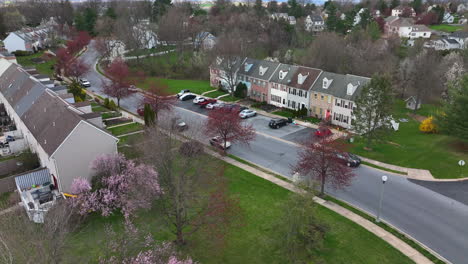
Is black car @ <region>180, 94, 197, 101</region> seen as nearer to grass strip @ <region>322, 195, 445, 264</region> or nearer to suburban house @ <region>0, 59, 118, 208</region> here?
suburban house @ <region>0, 59, 118, 208</region>

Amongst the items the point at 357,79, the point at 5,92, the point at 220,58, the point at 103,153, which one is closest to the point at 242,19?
the point at 220,58

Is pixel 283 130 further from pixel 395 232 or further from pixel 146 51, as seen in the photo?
pixel 146 51

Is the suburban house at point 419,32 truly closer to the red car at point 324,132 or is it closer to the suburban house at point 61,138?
the red car at point 324,132

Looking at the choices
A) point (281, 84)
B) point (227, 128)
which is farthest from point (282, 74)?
point (227, 128)

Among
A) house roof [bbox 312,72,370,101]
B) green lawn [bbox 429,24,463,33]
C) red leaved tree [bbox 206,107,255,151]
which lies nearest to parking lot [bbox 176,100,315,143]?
house roof [bbox 312,72,370,101]

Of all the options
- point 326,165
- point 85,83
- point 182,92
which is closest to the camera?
point 326,165

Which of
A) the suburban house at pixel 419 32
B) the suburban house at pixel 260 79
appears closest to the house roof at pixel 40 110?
the suburban house at pixel 260 79
